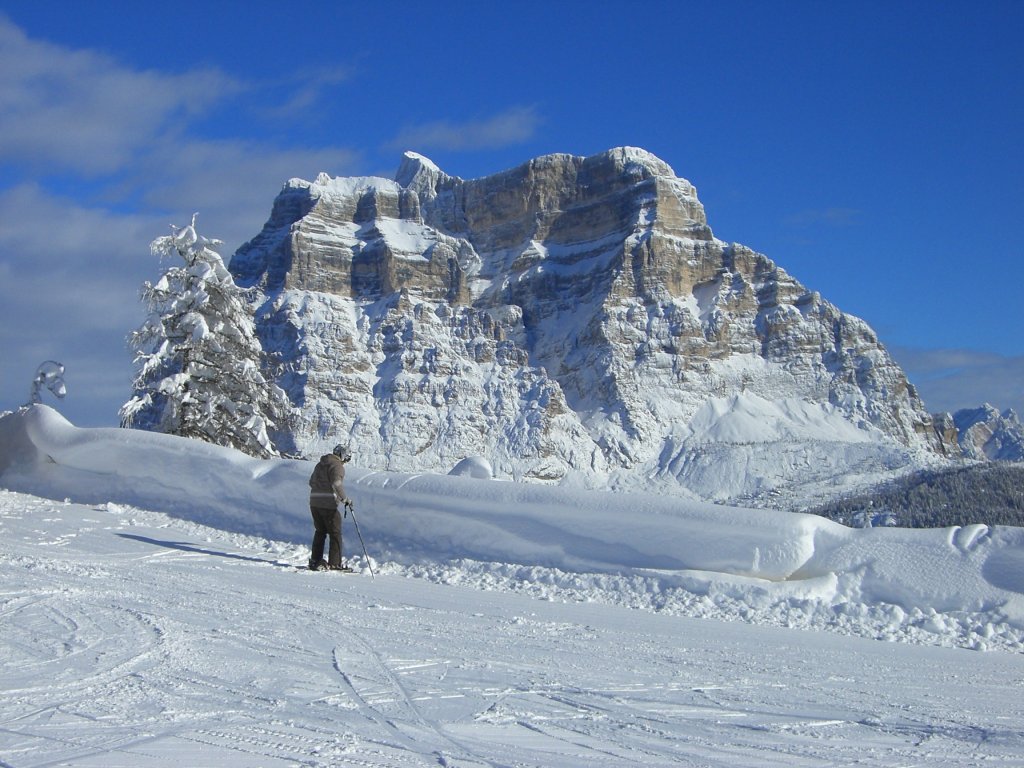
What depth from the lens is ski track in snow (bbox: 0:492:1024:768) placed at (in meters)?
4.38

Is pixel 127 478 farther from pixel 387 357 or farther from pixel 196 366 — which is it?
pixel 387 357

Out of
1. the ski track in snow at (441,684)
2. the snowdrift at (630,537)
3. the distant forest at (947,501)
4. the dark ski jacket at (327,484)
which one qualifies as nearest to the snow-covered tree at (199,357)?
the snowdrift at (630,537)

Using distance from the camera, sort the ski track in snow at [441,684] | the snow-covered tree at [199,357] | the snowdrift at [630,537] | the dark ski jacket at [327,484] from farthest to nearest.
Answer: the snow-covered tree at [199,357], the dark ski jacket at [327,484], the snowdrift at [630,537], the ski track in snow at [441,684]

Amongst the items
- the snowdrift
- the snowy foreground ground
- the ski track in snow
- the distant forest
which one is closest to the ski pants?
the snowy foreground ground

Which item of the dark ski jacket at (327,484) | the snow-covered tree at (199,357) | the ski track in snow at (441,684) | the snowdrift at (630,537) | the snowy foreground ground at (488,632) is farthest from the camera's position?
the snow-covered tree at (199,357)

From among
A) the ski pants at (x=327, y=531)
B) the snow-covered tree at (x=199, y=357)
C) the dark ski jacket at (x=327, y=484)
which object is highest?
the snow-covered tree at (x=199, y=357)

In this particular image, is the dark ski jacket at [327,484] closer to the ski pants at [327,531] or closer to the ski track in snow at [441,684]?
the ski pants at [327,531]

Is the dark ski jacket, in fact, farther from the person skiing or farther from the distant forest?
the distant forest

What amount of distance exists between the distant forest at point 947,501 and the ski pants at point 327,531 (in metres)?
85.5

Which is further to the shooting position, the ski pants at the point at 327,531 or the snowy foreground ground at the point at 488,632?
the ski pants at the point at 327,531

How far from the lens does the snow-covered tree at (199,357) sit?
2166cm

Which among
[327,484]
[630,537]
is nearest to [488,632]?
[630,537]

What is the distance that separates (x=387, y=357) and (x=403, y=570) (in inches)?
7292


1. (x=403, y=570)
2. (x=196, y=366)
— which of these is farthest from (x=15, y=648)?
(x=196, y=366)
